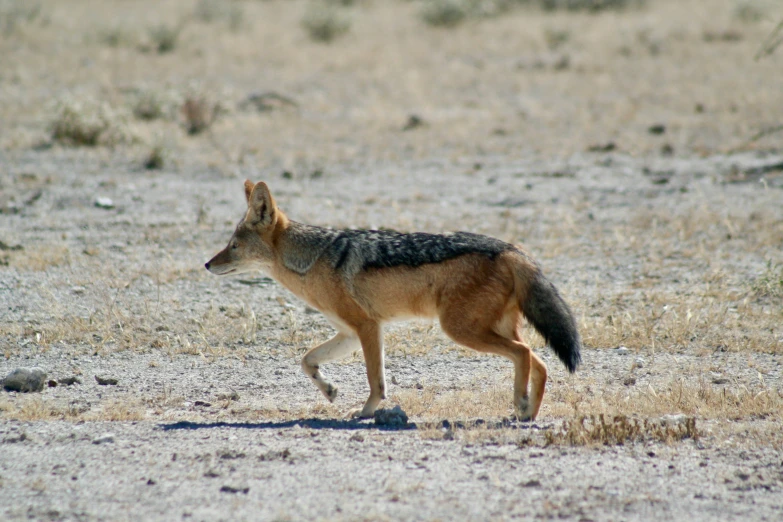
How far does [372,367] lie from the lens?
21.7ft

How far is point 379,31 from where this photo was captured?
2973 cm

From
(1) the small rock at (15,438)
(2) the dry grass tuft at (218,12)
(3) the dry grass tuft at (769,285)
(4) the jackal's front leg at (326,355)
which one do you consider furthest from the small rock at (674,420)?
(2) the dry grass tuft at (218,12)

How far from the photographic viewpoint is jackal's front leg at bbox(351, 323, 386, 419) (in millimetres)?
6590

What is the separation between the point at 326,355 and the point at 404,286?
0.83 metres

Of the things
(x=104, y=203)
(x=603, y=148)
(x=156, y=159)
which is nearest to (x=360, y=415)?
(x=104, y=203)

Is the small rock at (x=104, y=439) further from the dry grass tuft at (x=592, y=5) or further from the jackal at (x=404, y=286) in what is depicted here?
the dry grass tuft at (x=592, y=5)

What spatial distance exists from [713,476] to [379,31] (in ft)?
85.4

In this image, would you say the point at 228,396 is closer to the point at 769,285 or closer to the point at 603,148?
the point at 769,285

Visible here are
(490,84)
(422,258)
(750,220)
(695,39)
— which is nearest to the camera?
(422,258)

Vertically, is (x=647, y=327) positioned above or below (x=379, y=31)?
below

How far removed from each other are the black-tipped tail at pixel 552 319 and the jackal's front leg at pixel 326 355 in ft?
4.54

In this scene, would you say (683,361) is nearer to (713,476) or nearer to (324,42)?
(713,476)

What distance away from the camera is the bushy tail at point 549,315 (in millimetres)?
6137

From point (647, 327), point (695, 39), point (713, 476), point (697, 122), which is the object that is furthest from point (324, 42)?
point (713, 476)
